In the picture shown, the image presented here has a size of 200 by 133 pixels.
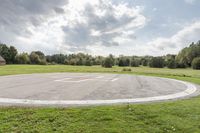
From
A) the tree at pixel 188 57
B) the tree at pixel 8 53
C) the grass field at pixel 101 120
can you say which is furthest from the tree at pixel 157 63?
the grass field at pixel 101 120

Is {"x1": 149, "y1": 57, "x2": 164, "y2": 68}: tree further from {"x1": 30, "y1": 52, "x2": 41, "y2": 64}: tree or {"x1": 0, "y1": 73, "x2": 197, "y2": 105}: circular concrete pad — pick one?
{"x1": 0, "y1": 73, "x2": 197, "y2": 105}: circular concrete pad

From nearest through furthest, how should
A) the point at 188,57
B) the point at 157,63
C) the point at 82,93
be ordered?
the point at 82,93, the point at 157,63, the point at 188,57

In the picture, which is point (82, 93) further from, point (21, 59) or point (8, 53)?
point (8, 53)

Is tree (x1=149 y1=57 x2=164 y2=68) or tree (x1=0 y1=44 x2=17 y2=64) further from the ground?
tree (x1=0 y1=44 x2=17 y2=64)

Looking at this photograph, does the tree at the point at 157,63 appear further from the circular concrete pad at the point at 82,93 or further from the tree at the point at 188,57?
the circular concrete pad at the point at 82,93

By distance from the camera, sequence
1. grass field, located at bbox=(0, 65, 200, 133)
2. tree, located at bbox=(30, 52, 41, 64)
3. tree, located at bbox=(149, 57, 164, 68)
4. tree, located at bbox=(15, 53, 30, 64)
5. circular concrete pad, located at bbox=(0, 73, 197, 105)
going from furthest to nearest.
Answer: tree, located at bbox=(30, 52, 41, 64) < tree, located at bbox=(15, 53, 30, 64) < tree, located at bbox=(149, 57, 164, 68) < circular concrete pad, located at bbox=(0, 73, 197, 105) < grass field, located at bbox=(0, 65, 200, 133)

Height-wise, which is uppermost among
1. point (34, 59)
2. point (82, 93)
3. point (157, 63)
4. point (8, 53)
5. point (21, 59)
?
point (8, 53)

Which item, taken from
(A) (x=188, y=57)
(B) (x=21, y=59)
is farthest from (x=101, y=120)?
(A) (x=188, y=57)

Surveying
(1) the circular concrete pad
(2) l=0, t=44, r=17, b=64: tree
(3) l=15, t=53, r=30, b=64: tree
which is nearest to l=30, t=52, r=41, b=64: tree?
(3) l=15, t=53, r=30, b=64: tree

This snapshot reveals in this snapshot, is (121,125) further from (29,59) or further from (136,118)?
(29,59)

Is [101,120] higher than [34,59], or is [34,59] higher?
[34,59]

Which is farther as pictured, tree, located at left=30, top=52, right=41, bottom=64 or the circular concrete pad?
tree, located at left=30, top=52, right=41, bottom=64

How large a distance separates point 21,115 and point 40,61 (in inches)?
2984

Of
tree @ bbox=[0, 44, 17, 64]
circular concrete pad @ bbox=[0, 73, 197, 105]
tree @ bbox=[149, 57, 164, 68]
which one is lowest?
circular concrete pad @ bbox=[0, 73, 197, 105]
